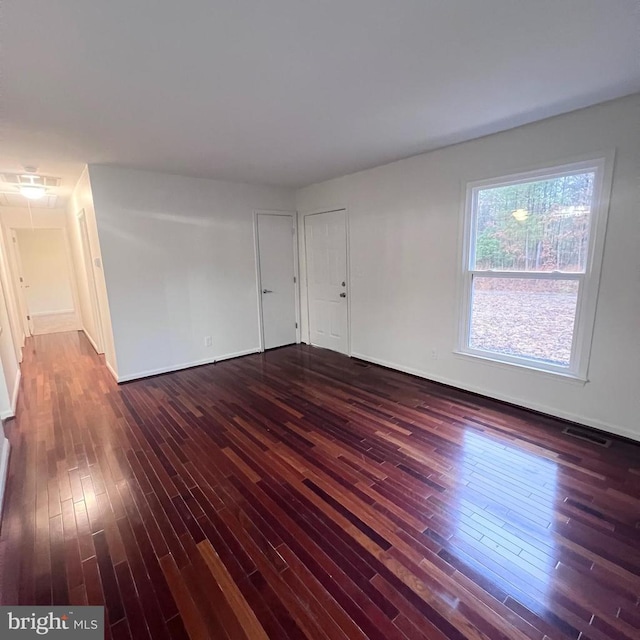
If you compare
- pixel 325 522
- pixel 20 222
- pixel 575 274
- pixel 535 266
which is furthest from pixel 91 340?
pixel 575 274

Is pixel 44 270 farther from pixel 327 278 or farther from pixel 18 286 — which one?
pixel 327 278

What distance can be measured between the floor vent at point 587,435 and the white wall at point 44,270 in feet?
34.2

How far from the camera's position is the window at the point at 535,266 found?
2.59m

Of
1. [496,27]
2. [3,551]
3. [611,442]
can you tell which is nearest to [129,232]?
[3,551]

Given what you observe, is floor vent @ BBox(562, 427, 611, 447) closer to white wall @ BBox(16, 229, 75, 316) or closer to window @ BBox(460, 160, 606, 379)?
window @ BBox(460, 160, 606, 379)

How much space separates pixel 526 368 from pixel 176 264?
4.04 metres

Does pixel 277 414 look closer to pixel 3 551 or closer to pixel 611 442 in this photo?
pixel 3 551

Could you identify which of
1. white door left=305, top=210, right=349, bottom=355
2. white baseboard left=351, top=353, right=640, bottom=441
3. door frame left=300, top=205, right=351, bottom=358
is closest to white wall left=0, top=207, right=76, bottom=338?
door frame left=300, top=205, right=351, bottom=358

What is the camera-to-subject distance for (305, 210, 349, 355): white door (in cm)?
469

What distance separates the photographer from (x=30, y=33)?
1479 mm

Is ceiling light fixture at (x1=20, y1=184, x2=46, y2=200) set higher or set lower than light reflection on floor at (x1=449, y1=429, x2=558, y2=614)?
higher

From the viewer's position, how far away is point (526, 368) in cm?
303

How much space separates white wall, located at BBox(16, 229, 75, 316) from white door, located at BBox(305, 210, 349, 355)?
7.18 m

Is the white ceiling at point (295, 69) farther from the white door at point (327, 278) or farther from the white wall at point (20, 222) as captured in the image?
the white wall at point (20, 222)
